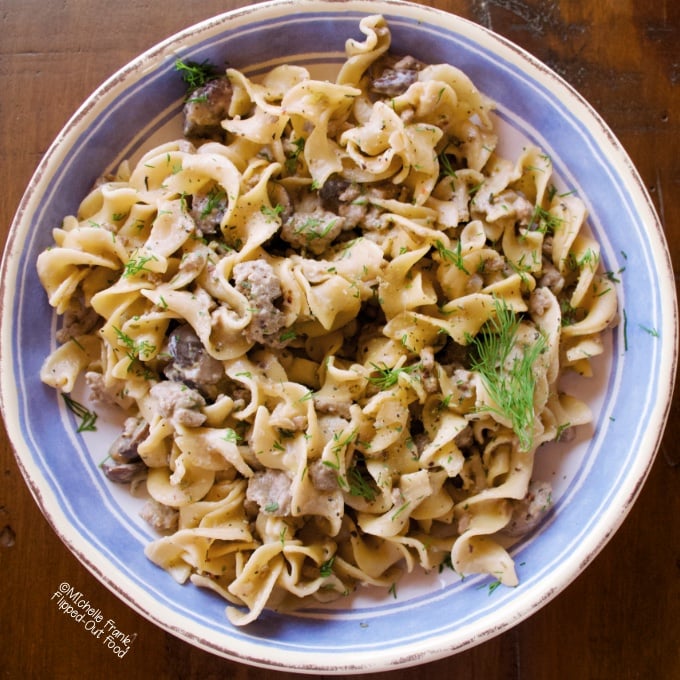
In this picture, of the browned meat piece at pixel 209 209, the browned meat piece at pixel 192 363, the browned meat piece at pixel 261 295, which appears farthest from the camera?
the browned meat piece at pixel 209 209

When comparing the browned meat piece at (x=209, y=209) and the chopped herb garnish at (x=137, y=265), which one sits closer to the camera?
the chopped herb garnish at (x=137, y=265)

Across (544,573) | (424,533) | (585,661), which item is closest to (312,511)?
(424,533)

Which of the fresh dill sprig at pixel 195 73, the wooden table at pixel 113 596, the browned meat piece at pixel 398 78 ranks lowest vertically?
the wooden table at pixel 113 596

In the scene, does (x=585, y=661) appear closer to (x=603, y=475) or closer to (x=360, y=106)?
(x=603, y=475)

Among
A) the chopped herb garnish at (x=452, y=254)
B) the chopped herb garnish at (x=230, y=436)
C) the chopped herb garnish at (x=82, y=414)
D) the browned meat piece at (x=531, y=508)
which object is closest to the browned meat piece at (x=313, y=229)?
the chopped herb garnish at (x=452, y=254)

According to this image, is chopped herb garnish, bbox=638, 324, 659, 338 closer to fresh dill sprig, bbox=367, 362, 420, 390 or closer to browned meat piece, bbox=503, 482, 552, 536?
browned meat piece, bbox=503, 482, 552, 536

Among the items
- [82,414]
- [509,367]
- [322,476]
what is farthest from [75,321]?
[509,367]

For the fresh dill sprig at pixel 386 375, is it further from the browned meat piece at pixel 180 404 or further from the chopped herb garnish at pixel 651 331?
the chopped herb garnish at pixel 651 331
